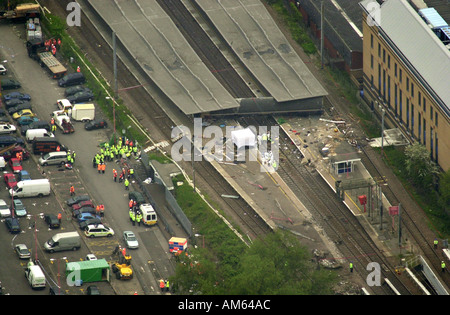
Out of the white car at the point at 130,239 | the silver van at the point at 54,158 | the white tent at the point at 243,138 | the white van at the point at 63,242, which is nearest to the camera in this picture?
the white van at the point at 63,242

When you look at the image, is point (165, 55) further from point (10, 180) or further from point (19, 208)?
point (19, 208)

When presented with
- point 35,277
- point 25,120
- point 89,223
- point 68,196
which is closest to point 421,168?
point 89,223

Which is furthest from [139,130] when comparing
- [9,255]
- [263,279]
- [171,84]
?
[263,279]

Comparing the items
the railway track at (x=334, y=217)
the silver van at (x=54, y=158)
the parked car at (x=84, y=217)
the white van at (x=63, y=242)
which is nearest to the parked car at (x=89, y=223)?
the parked car at (x=84, y=217)

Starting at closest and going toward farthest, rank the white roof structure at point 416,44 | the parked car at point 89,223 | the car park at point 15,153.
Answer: the parked car at point 89,223 → the white roof structure at point 416,44 → the car park at point 15,153

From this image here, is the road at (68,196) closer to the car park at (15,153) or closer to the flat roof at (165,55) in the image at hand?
the car park at (15,153)

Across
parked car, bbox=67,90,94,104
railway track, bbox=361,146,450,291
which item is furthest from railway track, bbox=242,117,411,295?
parked car, bbox=67,90,94,104

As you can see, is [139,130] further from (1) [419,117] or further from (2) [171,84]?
(1) [419,117]

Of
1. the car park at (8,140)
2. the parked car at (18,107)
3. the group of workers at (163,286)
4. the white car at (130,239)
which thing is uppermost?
the parked car at (18,107)
